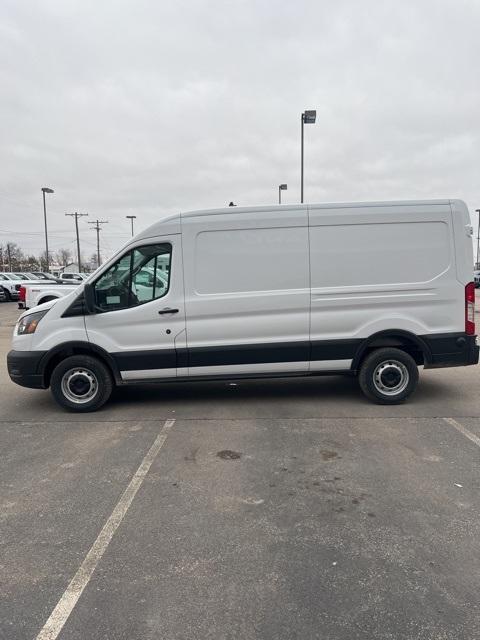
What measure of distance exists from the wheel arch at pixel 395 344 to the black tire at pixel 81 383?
10.4 feet

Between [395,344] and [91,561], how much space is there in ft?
14.4

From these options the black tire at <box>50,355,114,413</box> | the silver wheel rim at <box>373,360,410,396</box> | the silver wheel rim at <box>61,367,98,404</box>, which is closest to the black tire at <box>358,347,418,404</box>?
the silver wheel rim at <box>373,360,410,396</box>

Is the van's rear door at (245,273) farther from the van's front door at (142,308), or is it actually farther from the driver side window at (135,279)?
the driver side window at (135,279)

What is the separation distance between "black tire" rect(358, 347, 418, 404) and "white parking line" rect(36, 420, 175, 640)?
9.62 ft

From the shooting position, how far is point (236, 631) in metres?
2.34

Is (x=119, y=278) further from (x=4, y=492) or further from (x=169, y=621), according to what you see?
(x=169, y=621)

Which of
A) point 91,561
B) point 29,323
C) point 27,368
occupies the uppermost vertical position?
point 29,323

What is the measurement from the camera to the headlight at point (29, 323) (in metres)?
5.95

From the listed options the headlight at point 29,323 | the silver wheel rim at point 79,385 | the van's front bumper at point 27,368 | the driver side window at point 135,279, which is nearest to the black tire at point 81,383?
the silver wheel rim at point 79,385

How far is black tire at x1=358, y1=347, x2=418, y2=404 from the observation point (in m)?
6.01

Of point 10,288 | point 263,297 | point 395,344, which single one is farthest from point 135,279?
point 10,288

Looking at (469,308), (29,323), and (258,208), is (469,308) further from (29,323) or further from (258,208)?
(29,323)

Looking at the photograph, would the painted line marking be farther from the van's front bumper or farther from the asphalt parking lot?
the van's front bumper

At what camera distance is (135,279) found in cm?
585
